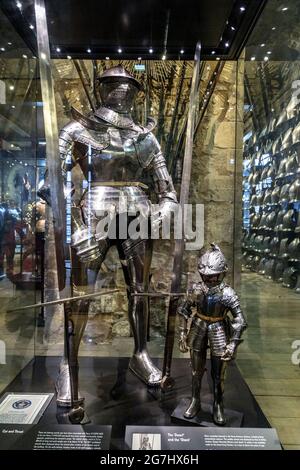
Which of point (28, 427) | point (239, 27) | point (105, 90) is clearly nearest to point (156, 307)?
point (28, 427)

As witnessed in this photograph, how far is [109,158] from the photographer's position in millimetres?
2316

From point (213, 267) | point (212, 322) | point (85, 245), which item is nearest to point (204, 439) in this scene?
point (212, 322)

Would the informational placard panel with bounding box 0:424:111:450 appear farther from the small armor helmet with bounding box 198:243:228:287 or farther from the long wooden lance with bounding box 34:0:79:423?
the small armor helmet with bounding box 198:243:228:287

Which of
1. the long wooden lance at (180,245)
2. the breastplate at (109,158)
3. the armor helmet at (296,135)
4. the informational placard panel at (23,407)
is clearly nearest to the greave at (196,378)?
the long wooden lance at (180,245)

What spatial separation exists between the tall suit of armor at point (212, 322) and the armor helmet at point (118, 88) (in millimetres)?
1015

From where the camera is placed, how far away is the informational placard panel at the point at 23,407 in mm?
1873

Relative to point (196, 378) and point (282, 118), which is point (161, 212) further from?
point (282, 118)

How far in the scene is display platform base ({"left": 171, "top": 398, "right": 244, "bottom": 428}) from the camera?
1906 mm

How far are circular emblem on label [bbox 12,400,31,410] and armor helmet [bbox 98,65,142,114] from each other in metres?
1.66

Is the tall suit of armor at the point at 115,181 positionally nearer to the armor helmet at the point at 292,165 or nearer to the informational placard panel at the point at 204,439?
the informational placard panel at the point at 204,439

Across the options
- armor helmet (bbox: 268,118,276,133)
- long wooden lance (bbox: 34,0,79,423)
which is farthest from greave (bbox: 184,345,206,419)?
armor helmet (bbox: 268,118,276,133)

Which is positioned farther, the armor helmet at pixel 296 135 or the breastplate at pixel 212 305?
the armor helmet at pixel 296 135

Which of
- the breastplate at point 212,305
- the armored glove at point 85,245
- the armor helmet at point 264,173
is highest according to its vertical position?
the armor helmet at point 264,173

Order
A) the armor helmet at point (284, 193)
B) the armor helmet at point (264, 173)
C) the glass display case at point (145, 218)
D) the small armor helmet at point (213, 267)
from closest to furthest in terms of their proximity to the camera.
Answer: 1. the small armor helmet at point (213, 267)
2. the glass display case at point (145, 218)
3. the armor helmet at point (284, 193)
4. the armor helmet at point (264, 173)
